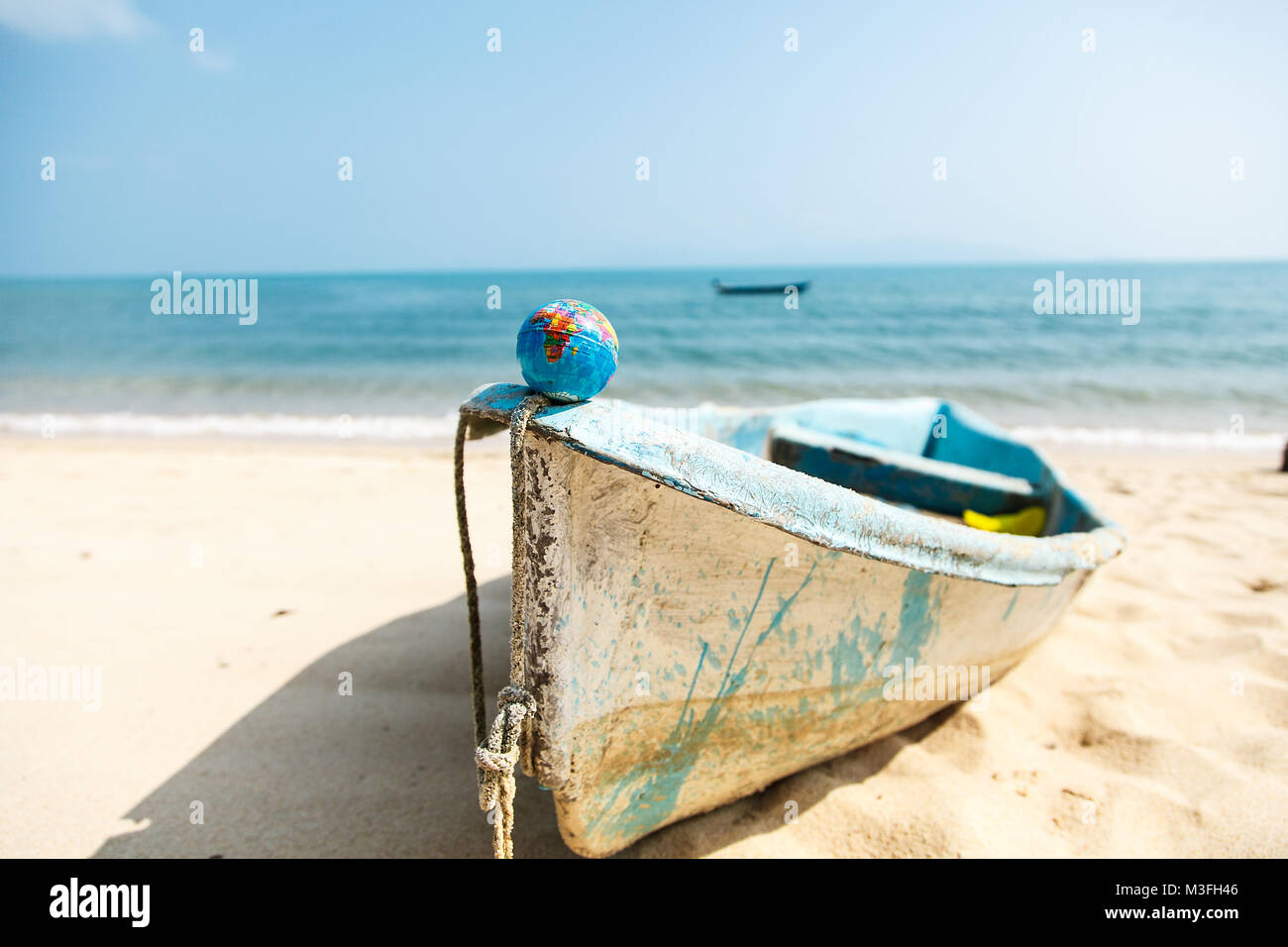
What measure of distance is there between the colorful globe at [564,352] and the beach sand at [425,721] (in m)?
1.34

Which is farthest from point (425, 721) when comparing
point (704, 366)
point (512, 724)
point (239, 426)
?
point (704, 366)

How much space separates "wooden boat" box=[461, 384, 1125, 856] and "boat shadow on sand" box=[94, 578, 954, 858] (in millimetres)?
115

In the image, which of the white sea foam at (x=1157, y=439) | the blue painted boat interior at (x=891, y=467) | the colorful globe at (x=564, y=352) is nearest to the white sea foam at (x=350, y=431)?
the white sea foam at (x=1157, y=439)

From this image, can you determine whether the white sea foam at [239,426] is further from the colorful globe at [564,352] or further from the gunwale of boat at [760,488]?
the colorful globe at [564,352]

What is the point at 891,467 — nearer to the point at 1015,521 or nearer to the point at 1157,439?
the point at 1015,521

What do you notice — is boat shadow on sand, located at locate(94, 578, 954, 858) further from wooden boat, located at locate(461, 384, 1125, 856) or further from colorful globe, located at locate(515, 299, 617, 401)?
colorful globe, located at locate(515, 299, 617, 401)

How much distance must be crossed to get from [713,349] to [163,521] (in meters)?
12.8

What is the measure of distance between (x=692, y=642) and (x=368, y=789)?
1.25 meters

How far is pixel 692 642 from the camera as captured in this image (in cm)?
158

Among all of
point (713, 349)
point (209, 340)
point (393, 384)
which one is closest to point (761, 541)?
point (393, 384)

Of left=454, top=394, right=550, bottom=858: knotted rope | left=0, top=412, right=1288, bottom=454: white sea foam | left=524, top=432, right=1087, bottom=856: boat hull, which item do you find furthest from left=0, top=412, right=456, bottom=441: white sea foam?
left=454, top=394, right=550, bottom=858: knotted rope

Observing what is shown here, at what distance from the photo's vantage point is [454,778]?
2.18 metres

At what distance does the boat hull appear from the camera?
54.0 inches
